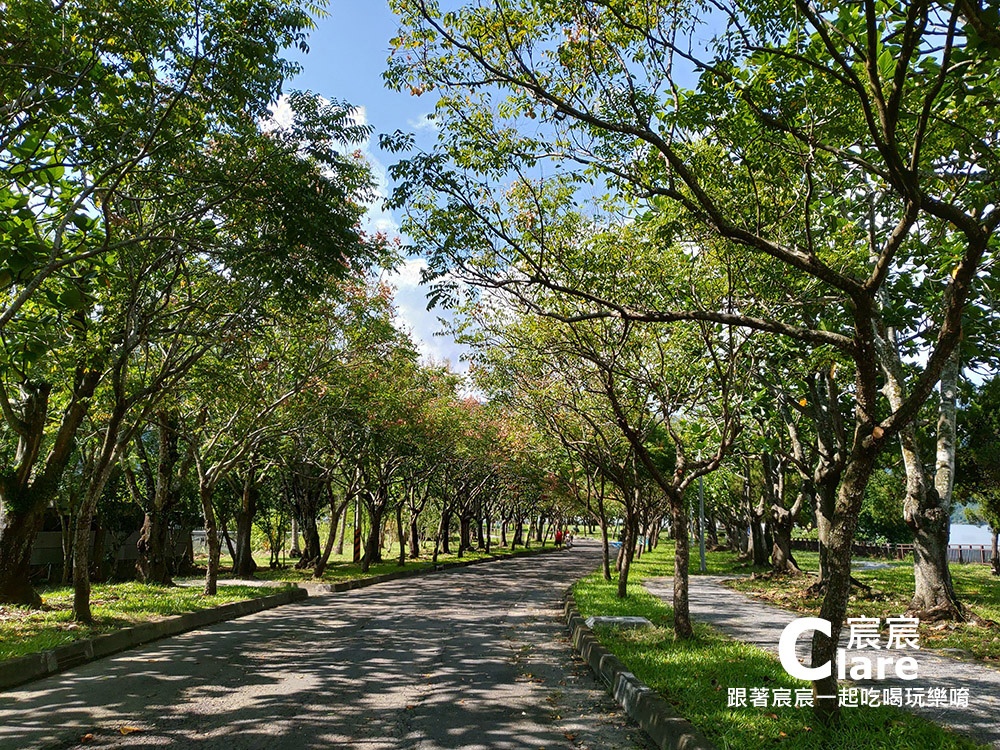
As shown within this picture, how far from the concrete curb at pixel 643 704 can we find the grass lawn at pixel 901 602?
497 centimetres

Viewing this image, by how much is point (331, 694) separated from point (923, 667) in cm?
697

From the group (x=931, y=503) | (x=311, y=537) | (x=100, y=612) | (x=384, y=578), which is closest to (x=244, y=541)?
(x=311, y=537)

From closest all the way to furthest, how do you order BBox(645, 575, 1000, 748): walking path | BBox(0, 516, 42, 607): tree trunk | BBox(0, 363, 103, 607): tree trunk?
BBox(645, 575, 1000, 748): walking path, BBox(0, 516, 42, 607): tree trunk, BBox(0, 363, 103, 607): tree trunk

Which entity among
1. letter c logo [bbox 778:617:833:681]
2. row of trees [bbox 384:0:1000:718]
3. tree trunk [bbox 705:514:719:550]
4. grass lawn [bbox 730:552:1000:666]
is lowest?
tree trunk [bbox 705:514:719:550]

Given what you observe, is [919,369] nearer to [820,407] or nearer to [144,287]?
[820,407]

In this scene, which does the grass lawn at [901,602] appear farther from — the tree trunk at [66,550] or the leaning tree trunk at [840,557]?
the tree trunk at [66,550]

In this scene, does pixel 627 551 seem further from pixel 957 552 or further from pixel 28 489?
pixel 957 552

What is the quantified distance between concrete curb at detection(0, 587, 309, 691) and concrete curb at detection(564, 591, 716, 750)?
635 centimetres

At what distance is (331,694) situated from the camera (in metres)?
6.55

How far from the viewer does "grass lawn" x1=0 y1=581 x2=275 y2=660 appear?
8240 mm

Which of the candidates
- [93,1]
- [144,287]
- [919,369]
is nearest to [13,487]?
[144,287]

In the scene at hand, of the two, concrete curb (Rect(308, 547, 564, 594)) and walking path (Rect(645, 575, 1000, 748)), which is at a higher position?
walking path (Rect(645, 575, 1000, 748))

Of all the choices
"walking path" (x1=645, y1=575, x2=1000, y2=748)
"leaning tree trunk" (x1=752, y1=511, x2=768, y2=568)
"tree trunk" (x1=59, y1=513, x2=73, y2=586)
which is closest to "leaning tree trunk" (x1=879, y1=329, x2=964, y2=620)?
"walking path" (x1=645, y1=575, x2=1000, y2=748)

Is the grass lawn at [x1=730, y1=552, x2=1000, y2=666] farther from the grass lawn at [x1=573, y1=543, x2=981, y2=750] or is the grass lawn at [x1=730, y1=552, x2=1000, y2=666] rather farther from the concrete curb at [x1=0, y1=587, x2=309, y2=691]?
the concrete curb at [x1=0, y1=587, x2=309, y2=691]
